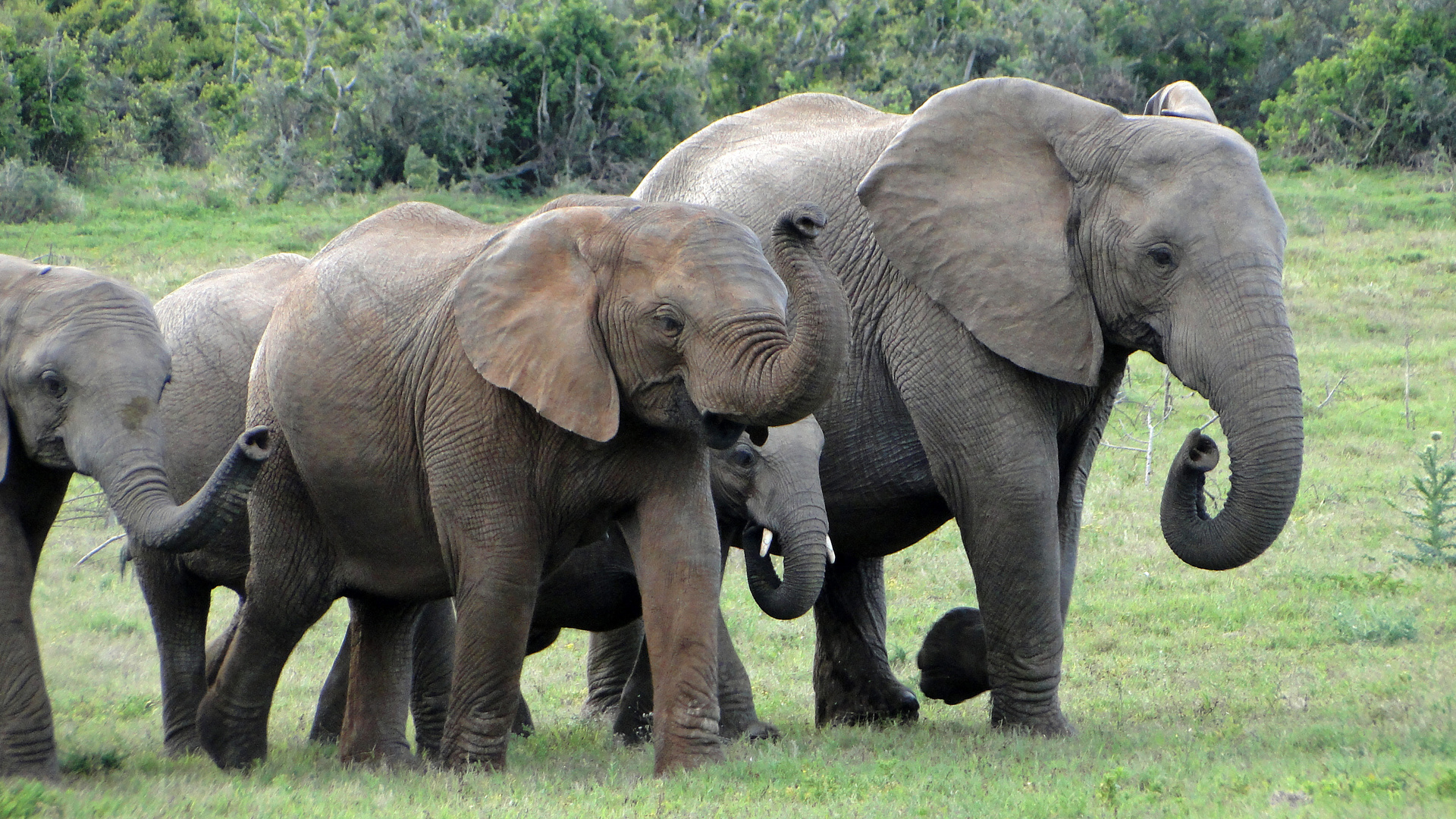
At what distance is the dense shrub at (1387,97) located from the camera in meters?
24.1

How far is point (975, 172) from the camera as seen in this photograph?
6934 millimetres

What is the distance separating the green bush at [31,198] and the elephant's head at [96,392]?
15.4 m

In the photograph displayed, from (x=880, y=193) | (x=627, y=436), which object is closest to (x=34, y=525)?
(x=627, y=436)

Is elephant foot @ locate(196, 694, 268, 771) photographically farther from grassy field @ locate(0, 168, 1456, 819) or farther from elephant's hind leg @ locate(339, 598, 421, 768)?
elephant's hind leg @ locate(339, 598, 421, 768)

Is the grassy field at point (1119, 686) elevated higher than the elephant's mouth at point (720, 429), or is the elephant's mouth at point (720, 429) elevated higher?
the elephant's mouth at point (720, 429)

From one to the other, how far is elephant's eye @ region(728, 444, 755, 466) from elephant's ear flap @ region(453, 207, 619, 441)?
1.25 metres

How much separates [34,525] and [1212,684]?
514 centimetres

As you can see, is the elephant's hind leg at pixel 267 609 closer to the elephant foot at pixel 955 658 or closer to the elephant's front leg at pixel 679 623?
the elephant's front leg at pixel 679 623

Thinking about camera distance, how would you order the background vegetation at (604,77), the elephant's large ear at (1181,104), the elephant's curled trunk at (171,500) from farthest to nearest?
1. the background vegetation at (604,77)
2. the elephant's large ear at (1181,104)
3. the elephant's curled trunk at (171,500)

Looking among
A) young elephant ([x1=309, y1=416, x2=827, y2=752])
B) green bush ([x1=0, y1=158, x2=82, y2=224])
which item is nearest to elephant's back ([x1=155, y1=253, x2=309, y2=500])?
young elephant ([x1=309, y1=416, x2=827, y2=752])

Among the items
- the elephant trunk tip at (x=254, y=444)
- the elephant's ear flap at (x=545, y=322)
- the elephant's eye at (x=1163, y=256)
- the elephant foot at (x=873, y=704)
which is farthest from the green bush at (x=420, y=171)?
the elephant trunk tip at (x=254, y=444)

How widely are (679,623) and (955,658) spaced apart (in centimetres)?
217

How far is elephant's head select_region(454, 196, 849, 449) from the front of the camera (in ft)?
17.2

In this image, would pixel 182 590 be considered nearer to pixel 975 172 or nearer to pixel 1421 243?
pixel 975 172
